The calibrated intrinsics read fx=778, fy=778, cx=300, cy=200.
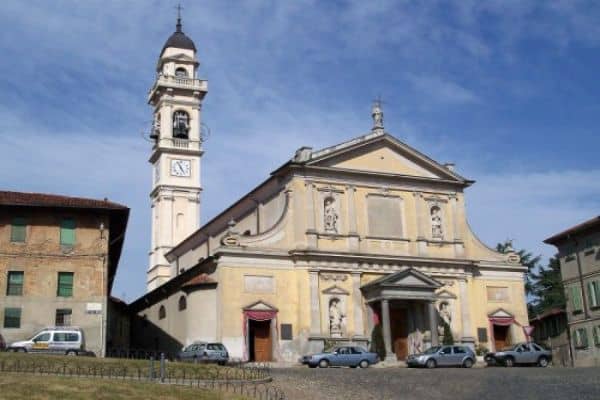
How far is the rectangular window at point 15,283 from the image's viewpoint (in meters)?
34.3

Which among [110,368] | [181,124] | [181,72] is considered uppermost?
[181,72]

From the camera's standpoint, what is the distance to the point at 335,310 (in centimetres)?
4169

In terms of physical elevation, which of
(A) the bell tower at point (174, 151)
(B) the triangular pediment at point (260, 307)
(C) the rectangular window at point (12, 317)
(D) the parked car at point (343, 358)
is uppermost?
(A) the bell tower at point (174, 151)

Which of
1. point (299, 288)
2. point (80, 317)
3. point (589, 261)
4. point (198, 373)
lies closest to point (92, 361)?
point (198, 373)

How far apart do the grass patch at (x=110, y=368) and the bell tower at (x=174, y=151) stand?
121 ft

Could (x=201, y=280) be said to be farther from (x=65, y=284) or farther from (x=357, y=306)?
(x=357, y=306)

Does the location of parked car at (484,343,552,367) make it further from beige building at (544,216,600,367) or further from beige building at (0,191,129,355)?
beige building at (0,191,129,355)

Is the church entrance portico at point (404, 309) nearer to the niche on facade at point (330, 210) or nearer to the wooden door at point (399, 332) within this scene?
the wooden door at point (399, 332)

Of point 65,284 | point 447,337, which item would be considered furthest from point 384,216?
point 65,284

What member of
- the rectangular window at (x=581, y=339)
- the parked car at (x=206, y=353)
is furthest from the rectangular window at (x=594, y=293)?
the parked car at (x=206, y=353)

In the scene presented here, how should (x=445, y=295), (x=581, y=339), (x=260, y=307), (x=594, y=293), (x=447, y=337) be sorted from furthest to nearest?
(x=581, y=339)
(x=594, y=293)
(x=445, y=295)
(x=447, y=337)
(x=260, y=307)

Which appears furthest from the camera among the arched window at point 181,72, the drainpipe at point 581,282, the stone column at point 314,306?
the arched window at point 181,72

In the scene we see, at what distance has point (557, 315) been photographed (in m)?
54.1

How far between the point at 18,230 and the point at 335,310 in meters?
16.7
